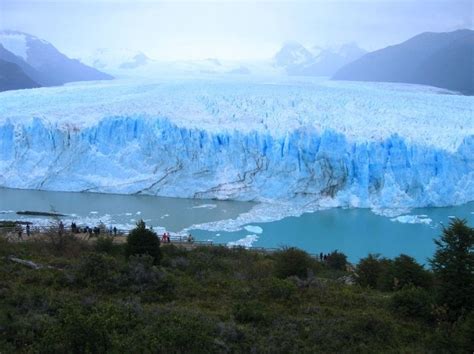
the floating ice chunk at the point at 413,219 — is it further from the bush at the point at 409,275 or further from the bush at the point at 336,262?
the bush at the point at 409,275

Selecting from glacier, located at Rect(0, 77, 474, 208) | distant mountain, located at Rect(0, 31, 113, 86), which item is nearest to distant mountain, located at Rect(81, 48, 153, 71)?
distant mountain, located at Rect(0, 31, 113, 86)

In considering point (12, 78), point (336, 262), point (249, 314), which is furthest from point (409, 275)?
point (12, 78)

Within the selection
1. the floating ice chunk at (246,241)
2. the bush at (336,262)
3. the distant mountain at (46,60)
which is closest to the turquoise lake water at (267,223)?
the floating ice chunk at (246,241)

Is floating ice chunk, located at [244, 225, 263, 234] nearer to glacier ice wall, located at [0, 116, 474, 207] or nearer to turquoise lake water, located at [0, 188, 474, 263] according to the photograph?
turquoise lake water, located at [0, 188, 474, 263]

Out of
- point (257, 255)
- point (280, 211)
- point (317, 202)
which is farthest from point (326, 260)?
point (317, 202)

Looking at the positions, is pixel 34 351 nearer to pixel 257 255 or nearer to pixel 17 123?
pixel 257 255
